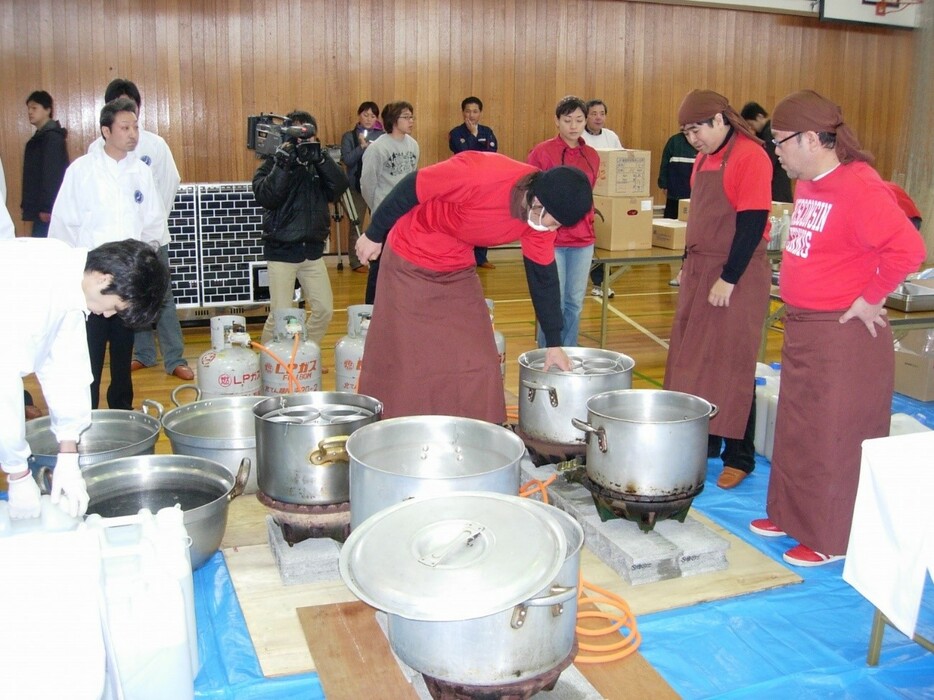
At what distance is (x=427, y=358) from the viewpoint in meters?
3.18

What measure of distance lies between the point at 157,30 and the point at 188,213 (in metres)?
3.00

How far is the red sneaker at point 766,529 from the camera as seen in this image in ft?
10.6

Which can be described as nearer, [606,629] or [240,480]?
[606,629]

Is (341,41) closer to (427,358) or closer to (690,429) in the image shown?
(427,358)

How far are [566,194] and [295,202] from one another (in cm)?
269

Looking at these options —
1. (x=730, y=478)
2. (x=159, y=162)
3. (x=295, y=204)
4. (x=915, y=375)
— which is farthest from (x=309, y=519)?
(x=915, y=375)

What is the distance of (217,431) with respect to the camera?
351 centimetres

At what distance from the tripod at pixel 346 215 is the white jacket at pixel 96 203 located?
12.1 ft

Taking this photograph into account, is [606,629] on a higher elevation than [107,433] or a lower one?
lower

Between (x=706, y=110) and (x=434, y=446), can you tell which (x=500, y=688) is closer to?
(x=434, y=446)

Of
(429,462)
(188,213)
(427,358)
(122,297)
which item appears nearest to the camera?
(122,297)

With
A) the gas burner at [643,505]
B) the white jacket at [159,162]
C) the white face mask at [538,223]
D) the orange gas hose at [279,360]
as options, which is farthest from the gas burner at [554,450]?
the white jacket at [159,162]

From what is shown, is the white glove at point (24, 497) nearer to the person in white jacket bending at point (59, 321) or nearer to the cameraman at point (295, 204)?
the person in white jacket bending at point (59, 321)

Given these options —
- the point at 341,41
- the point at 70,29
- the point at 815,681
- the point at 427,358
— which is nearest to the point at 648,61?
the point at 341,41
